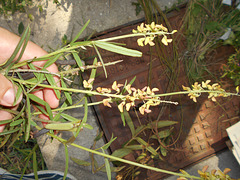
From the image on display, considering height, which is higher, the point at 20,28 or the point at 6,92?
the point at 20,28

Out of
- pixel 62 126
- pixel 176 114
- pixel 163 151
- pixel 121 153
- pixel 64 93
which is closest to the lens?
pixel 62 126

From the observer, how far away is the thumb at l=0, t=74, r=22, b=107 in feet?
1.47

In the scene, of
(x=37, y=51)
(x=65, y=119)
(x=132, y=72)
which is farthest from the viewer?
(x=132, y=72)

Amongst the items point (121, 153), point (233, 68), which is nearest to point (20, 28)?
point (121, 153)

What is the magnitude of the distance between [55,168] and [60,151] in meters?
0.09

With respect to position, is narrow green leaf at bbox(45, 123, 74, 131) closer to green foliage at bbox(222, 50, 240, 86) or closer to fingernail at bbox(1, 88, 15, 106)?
fingernail at bbox(1, 88, 15, 106)

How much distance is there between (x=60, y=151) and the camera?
1038 mm

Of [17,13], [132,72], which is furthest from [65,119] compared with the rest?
[17,13]

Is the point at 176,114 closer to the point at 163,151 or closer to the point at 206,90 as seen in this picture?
the point at 163,151

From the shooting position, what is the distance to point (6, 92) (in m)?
0.47

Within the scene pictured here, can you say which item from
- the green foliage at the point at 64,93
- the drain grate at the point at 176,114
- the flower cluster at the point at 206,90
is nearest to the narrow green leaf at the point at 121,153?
the green foliage at the point at 64,93

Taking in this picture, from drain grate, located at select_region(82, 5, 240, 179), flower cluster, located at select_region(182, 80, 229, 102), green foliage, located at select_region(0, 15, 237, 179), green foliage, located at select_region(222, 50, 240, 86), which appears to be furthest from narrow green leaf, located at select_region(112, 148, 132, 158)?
green foliage, located at select_region(222, 50, 240, 86)

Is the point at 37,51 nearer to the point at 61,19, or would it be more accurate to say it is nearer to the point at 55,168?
the point at 61,19

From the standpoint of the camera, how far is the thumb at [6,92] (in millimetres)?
448
